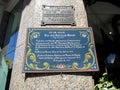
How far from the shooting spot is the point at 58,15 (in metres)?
4.74

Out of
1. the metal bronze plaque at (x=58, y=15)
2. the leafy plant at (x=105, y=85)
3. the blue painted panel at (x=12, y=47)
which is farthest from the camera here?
the blue painted panel at (x=12, y=47)

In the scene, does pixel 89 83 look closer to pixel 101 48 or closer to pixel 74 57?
pixel 74 57

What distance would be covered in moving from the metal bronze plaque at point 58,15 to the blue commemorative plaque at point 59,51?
0.27 meters

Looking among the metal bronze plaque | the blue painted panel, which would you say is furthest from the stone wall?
the blue painted panel

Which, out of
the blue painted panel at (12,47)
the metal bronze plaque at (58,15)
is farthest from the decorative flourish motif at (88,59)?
the blue painted panel at (12,47)

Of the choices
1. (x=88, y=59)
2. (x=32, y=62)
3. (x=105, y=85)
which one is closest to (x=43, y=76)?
(x=32, y=62)

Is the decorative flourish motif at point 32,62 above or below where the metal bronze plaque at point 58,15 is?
below

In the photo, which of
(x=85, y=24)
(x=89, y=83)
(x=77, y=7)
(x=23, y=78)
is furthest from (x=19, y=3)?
(x=89, y=83)

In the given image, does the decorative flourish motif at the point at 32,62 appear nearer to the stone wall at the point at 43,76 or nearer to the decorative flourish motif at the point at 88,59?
the stone wall at the point at 43,76

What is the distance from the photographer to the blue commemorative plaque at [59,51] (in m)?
3.96

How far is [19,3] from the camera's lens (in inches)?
278

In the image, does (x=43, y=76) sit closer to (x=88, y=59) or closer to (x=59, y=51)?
(x=59, y=51)

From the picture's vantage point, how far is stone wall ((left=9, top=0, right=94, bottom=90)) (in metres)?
3.80

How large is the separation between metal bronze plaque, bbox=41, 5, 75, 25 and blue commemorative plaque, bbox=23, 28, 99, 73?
10.5 inches
